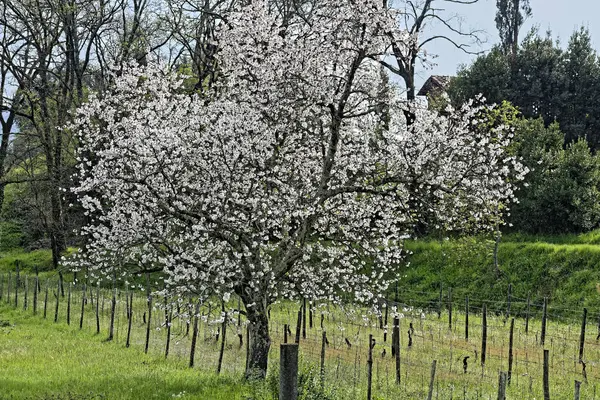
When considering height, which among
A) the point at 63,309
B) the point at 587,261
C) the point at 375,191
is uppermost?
the point at 375,191

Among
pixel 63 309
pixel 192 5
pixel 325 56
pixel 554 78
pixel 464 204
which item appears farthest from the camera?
pixel 554 78

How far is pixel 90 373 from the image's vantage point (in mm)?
14055

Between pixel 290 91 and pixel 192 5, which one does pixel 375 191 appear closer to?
pixel 290 91

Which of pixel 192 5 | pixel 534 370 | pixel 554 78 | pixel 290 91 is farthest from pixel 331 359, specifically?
pixel 554 78

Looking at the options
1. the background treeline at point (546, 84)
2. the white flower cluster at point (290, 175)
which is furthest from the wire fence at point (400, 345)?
the background treeline at point (546, 84)

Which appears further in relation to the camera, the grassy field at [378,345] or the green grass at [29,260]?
the green grass at [29,260]

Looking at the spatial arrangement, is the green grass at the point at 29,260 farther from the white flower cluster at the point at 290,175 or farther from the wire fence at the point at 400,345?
the white flower cluster at the point at 290,175

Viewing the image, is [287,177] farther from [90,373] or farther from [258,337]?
[90,373]

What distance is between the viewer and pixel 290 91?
13930 millimetres

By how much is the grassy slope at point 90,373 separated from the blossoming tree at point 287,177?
4.51ft

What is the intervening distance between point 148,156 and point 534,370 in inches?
395

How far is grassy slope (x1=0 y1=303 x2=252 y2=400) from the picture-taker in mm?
12086

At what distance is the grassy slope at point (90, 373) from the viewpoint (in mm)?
12086

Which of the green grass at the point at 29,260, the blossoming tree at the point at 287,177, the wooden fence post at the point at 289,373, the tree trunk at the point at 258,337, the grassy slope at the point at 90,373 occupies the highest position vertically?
the blossoming tree at the point at 287,177
